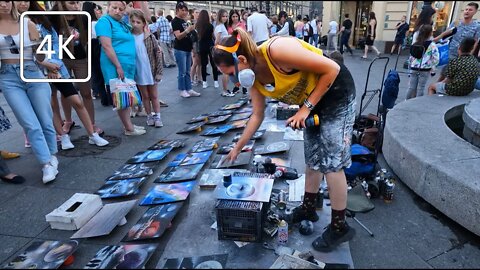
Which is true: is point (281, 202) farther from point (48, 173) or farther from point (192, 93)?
point (192, 93)

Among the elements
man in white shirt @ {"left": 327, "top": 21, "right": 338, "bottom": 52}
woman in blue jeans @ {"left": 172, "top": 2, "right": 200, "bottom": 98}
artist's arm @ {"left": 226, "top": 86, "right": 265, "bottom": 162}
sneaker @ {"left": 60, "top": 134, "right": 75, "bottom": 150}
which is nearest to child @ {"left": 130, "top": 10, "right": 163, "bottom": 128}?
sneaker @ {"left": 60, "top": 134, "right": 75, "bottom": 150}

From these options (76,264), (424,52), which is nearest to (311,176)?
(76,264)

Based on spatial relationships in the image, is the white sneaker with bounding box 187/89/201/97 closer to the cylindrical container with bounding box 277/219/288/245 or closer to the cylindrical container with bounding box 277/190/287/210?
the cylindrical container with bounding box 277/190/287/210

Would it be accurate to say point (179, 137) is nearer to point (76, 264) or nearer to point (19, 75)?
point (19, 75)

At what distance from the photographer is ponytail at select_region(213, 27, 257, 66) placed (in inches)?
70.6

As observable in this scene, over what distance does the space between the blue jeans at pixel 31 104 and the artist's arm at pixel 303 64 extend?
2.68m

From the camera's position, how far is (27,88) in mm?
3062

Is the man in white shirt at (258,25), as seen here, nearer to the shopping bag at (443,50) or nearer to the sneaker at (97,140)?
the shopping bag at (443,50)

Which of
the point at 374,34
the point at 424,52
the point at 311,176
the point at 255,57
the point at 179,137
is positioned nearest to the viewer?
the point at 255,57

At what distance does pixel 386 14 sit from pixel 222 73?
14843 millimetres

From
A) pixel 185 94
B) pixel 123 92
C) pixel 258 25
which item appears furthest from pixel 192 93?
pixel 123 92

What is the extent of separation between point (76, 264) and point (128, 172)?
1.39 meters

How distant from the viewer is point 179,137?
4.48 metres

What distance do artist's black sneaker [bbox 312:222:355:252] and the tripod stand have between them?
334mm
